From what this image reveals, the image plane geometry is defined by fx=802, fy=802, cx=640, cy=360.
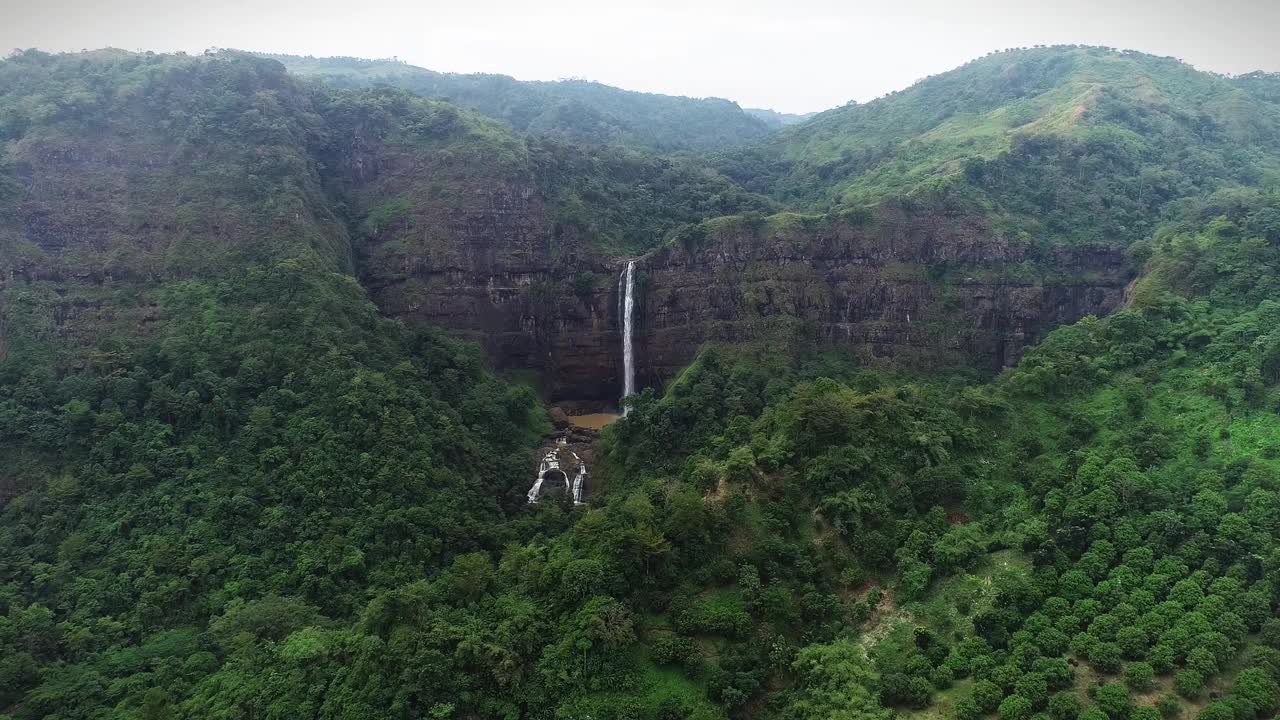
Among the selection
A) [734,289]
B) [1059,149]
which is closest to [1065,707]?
[734,289]

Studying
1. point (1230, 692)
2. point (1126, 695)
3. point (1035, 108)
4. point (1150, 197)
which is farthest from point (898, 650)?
point (1035, 108)

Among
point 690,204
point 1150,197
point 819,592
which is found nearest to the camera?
point 819,592

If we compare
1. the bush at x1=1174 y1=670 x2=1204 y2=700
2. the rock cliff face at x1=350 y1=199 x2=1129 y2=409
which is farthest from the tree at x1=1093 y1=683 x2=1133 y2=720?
the rock cliff face at x1=350 y1=199 x2=1129 y2=409

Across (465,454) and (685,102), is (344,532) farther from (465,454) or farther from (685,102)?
(685,102)

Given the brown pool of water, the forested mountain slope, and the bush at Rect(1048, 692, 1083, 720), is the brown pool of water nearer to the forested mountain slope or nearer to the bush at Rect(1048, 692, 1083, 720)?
the bush at Rect(1048, 692, 1083, 720)

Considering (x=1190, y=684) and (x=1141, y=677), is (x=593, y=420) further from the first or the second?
(x=1190, y=684)

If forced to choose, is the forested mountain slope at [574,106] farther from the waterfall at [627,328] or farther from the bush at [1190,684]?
the bush at [1190,684]
